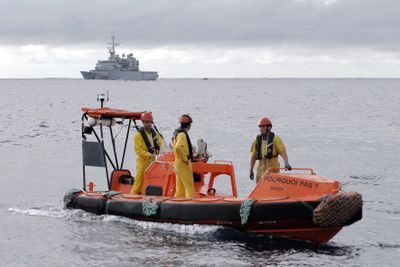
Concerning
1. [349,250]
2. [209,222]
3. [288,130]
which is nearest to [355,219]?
[349,250]

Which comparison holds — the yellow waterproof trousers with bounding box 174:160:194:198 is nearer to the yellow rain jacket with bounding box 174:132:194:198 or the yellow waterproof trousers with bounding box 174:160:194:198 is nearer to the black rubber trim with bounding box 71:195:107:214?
the yellow rain jacket with bounding box 174:132:194:198

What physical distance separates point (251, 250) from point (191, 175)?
201cm

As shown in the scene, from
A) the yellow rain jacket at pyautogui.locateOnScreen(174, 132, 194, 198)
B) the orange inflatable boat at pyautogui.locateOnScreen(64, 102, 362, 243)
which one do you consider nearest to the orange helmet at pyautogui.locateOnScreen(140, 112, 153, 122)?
the orange inflatable boat at pyautogui.locateOnScreen(64, 102, 362, 243)

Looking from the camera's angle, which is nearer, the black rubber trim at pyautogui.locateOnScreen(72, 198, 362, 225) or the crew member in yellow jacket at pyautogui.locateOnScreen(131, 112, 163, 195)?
the black rubber trim at pyautogui.locateOnScreen(72, 198, 362, 225)

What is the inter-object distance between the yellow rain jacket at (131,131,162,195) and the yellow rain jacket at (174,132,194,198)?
1166mm

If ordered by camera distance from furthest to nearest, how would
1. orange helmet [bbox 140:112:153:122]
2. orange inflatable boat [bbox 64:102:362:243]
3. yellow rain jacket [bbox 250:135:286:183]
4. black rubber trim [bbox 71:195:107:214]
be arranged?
black rubber trim [bbox 71:195:107:214] → orange helmet [bbox 140:112:153:122] → yellow rain jacket [bbox 250:135:286:183] → orange inflatable boat [bbox 64:102:362:243]

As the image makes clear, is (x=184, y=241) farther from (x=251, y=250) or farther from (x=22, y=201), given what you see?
(x=22, y=201)

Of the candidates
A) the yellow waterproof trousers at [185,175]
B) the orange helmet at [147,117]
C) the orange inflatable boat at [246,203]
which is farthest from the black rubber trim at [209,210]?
the orange helmet at [147,117]

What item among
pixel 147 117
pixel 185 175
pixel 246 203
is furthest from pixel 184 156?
pixel 246 203

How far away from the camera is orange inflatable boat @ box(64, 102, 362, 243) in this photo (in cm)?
1283

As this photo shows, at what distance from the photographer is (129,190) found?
1680 cm

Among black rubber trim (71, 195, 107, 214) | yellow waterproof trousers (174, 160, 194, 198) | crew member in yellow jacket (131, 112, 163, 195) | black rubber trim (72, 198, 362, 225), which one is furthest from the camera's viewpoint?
black rubber trim (71, 195, 107, 214)

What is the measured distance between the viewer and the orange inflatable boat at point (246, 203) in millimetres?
12828

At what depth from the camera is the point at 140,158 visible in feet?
51.5
